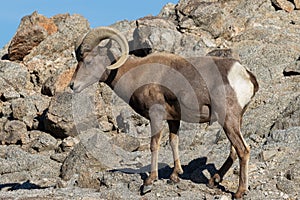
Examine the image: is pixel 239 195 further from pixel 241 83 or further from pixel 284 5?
pixel 284 5

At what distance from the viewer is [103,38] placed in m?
13.2

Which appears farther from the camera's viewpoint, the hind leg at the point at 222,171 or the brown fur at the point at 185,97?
the hind leg at the point at 222,171

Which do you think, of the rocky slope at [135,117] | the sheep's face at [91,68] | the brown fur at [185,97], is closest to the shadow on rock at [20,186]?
the rocky slope at [135,117]

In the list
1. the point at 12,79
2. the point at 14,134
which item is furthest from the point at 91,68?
the point at 12,79

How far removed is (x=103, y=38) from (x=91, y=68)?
866mm

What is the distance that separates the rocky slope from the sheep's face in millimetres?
268

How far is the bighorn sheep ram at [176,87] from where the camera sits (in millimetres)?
11414

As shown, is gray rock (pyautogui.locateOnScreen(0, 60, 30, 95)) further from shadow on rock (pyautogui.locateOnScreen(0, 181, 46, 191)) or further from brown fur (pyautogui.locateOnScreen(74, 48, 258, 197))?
brown fur (pyautogui.locateOnScreen(74, 48, 258, 197))

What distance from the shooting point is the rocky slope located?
12.9 metres

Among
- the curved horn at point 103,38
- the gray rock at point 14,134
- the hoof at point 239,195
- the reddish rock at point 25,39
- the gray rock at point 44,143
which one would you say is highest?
the reddish rock at point 25,39

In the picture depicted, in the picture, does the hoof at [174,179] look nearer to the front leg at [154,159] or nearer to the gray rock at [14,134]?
the front leg at [154,159]

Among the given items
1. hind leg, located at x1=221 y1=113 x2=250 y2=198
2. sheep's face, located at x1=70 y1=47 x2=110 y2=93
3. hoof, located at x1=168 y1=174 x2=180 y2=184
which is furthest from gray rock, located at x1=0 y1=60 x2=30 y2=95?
hind leg, located at x1=221 y1=113 x2=250 y2=198

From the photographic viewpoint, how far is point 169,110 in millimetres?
12477

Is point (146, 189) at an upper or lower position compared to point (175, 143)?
lower
